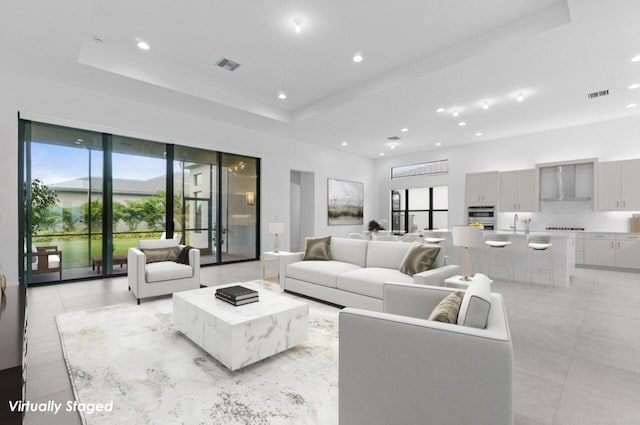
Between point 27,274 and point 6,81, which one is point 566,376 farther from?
point 6,81

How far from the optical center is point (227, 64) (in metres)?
4.75

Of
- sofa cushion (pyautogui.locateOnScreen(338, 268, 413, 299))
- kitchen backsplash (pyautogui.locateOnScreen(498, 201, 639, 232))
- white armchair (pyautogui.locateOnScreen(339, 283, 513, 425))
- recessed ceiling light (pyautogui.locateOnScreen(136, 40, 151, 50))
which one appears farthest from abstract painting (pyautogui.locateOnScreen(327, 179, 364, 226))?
white armchair (pyautogui.locateOnScreen(339, 283, 513, 425))

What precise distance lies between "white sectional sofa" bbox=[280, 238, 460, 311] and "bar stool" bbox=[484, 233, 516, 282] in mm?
2221

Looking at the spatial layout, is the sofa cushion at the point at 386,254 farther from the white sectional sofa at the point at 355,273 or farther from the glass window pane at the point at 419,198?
the glass window pane at the point at 419,198

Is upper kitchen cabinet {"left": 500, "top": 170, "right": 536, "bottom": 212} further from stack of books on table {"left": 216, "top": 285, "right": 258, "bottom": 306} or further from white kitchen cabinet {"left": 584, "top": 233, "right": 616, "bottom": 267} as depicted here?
stack of books on table {"left": 216, "top": 285, "right": 258, "bottom": 306}

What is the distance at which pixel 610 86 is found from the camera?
199 inches

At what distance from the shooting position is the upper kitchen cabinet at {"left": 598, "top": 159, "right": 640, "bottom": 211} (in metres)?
6.43

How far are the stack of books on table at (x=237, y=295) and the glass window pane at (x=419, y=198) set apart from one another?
853 centimetres

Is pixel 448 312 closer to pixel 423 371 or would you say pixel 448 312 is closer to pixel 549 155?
pixel 423 371

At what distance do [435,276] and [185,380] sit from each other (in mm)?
2477

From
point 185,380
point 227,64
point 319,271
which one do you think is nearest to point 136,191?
point 227,64

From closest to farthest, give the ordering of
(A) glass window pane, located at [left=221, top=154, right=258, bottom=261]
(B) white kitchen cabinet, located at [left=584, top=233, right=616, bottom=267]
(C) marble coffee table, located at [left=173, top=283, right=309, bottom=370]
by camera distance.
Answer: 1. (C) marble coffee table, located at [left=173, top=283, right=309, bottom=370]
2. (B) white kitchen cabinet, located at [left=584, top=233, right=616, bottom=267]
3. (A) glass window pane, located at [left=221, top=154, right=258, bottom=261]

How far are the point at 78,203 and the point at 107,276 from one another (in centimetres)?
138

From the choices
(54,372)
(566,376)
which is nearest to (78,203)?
(54,372)
